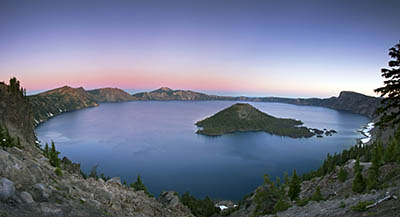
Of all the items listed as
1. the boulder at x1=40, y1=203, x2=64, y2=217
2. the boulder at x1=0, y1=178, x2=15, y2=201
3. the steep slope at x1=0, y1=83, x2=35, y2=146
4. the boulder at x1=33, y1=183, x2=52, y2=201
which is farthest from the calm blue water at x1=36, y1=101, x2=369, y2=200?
the boulder at x1=0, y1=178, x2=15, y2=201

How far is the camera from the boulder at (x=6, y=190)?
1198cm

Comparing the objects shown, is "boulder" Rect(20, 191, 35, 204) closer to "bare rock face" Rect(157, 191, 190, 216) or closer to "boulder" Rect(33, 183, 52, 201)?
"boulder" Rect(33, 183, 52, 201)

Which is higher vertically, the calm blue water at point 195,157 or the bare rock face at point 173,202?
the bare rock face at point 173,202

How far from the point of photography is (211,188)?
97.6 metres

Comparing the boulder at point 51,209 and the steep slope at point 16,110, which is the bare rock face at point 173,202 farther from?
the steep slope at point 16,110

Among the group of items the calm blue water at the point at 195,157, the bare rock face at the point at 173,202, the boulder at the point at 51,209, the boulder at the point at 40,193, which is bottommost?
the calm blue water at the point at 195,157

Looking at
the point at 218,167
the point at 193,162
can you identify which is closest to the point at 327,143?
the point at 218,167

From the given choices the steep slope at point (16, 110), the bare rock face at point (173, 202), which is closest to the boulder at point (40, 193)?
the bare rock face at point (173, 202)

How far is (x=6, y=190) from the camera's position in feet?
40.1

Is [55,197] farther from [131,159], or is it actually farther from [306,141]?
[306,141]

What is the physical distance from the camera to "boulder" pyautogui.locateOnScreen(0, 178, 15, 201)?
39.3ft

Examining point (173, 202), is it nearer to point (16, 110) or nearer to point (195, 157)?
point (16, 110)

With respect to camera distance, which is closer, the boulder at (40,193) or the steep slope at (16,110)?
the boulder at (40,193)

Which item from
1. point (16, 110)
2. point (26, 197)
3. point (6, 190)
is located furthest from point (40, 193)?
point (16, 110)
